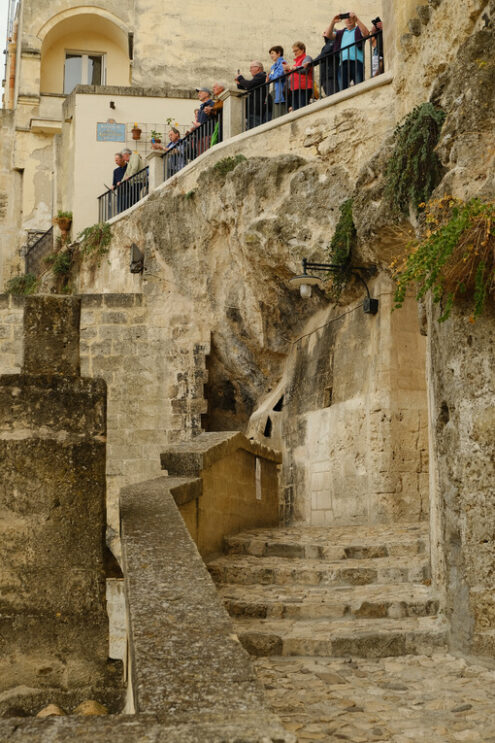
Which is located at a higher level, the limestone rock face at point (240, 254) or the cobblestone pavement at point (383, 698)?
the limestone rock face at point (240, 254)

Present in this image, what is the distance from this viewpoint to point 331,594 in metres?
6.79

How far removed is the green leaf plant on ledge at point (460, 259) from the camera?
529cm

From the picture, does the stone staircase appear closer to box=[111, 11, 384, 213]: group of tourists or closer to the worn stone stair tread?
the worn stone stair tread

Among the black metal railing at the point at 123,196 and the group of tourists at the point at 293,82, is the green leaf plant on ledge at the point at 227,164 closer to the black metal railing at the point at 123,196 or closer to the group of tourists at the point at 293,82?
the group of tourists at the point at 293,82

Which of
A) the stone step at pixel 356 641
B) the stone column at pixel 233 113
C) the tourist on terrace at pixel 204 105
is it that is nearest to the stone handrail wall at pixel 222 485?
the stone step at pixel 356 641

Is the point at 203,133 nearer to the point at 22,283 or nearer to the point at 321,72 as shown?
the point at 321,72

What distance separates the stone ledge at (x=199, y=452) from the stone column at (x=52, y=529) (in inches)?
106

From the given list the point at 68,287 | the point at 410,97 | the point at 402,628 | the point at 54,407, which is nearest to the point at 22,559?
the point at 54,407

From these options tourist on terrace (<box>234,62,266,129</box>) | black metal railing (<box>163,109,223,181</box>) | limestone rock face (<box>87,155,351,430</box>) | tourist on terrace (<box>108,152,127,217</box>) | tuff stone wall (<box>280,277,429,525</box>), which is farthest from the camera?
tourist on terrace (<box>108,152,127,217</box>)

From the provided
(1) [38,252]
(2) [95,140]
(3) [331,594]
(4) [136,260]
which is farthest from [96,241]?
(3) [331,594]

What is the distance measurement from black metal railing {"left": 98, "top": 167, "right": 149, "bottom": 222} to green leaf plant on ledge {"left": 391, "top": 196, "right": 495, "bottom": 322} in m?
12.2

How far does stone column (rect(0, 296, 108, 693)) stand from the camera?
496 centimetres

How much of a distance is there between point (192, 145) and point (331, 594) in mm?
11140

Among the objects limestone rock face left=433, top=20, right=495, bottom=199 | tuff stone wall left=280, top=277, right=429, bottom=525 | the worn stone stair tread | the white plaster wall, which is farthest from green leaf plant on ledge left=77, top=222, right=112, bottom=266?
limestone rock face left=433, top=20, right=495, bottom=199
